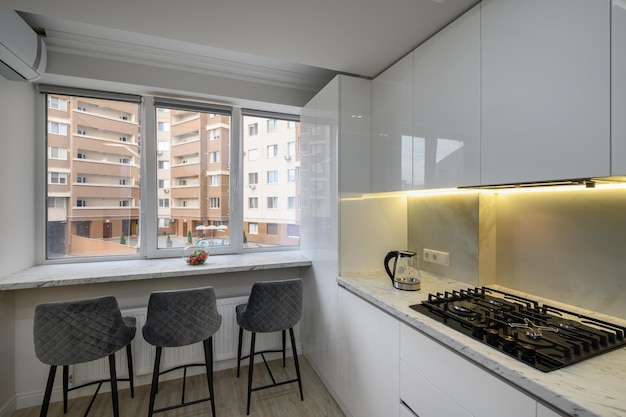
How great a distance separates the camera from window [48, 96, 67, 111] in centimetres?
243

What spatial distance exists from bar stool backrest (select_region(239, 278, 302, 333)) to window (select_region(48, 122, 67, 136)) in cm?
218

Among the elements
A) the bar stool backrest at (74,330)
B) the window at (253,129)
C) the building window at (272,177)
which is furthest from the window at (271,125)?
the bar stool backrest at (74,330)

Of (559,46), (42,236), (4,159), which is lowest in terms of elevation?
(42,236)

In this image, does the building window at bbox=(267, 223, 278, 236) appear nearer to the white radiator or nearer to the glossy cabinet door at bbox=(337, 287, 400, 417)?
the white radiator

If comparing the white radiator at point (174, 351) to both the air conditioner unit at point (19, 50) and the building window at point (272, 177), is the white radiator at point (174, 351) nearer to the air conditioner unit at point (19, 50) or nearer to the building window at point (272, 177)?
the building window at point (272, 177)

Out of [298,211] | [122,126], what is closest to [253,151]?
[298,211]

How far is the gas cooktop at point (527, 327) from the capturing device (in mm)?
976

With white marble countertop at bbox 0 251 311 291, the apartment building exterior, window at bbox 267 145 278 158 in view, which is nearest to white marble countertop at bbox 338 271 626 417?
white marble countertop at bbox 0 251 311 291

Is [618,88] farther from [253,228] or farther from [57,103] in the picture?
[57,103]

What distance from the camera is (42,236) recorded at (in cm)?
238

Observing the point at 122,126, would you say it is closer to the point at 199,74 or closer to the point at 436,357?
the point at 199,74

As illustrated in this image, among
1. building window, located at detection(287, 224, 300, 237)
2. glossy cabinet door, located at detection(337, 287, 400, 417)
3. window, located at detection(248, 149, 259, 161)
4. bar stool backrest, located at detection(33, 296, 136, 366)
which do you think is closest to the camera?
glossy cabinet door, located at detection(337, 287, 400, 417)

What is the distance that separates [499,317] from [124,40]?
2.99 metres

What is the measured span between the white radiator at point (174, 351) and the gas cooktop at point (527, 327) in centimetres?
172
